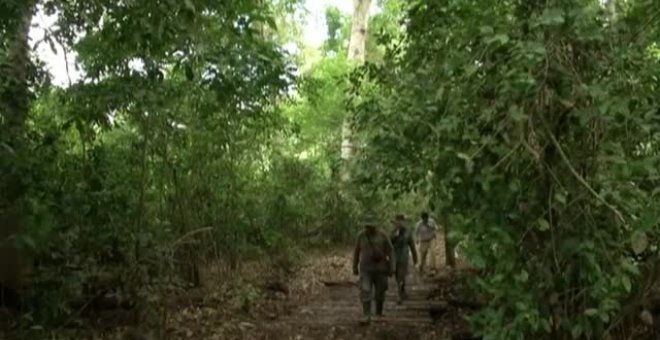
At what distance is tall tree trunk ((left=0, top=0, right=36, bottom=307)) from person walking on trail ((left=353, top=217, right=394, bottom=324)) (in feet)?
15.6

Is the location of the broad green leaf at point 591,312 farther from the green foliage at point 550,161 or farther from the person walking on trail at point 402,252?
the person walking on trail at point 402,252

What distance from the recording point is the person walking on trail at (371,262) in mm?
10875

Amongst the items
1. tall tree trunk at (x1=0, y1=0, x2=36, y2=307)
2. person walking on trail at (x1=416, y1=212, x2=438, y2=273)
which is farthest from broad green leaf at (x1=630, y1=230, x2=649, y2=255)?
person walking on trail at (x1=416, y1=212, x2=438, y2=273)

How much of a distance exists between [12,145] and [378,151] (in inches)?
162

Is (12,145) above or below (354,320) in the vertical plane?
above

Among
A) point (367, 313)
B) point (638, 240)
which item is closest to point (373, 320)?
point (367, 313)

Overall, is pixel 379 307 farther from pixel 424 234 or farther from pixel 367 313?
pixel 424 234

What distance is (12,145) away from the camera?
25.1 ft

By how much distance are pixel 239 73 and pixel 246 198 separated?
689cm

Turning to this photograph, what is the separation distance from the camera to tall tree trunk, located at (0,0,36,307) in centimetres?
742

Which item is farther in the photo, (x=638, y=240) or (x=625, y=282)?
(x=625, y=282)

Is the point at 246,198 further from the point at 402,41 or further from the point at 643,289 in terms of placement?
the point at 643,289

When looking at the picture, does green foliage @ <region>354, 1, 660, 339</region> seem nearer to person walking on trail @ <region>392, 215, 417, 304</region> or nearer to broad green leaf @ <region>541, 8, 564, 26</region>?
broad green leaf @ <region>541, 8, 564, 26</region>

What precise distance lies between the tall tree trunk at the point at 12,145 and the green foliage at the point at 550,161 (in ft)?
13.5
